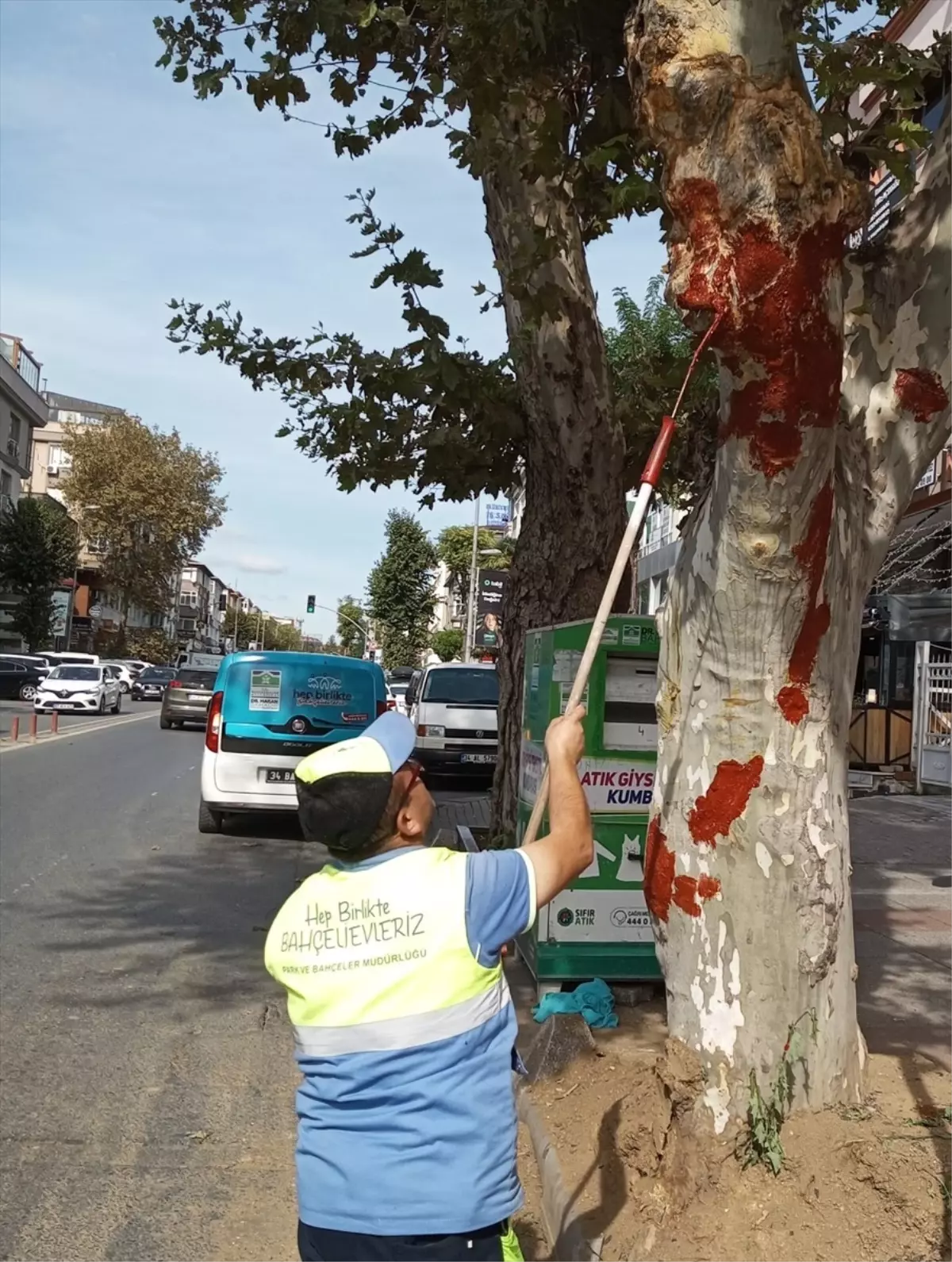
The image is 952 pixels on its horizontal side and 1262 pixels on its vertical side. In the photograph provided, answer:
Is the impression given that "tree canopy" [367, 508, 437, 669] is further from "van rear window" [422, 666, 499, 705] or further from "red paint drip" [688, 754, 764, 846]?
"red paint drip" [688, 754, 764, 846]

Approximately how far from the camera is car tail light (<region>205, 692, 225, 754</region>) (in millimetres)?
12906

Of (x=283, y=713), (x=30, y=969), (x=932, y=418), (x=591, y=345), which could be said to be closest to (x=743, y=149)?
(x=932, y=418)

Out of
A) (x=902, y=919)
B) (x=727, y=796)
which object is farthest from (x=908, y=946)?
(x=727, y=796)

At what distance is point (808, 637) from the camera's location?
13.2 ft

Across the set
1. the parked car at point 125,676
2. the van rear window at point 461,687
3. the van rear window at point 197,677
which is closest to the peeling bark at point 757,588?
the van rear window at point 461,687

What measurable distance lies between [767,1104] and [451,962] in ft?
6.94

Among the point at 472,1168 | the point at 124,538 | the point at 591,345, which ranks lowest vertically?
the point at 472,1168

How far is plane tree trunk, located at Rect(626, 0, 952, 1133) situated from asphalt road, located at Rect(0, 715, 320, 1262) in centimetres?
185

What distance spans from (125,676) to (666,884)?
47902mm

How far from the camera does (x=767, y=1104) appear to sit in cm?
399

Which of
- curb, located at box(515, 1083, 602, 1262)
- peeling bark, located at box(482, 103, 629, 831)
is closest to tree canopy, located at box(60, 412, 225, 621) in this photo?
peeling bark, located at box(482, 103, 629, 831)

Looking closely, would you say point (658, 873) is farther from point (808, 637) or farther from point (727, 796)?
point (808, 637)

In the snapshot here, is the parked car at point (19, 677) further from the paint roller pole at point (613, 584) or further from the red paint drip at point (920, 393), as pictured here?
the paint roller pole at point (613, 584)

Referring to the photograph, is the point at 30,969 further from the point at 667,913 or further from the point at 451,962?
the point at 451,962
